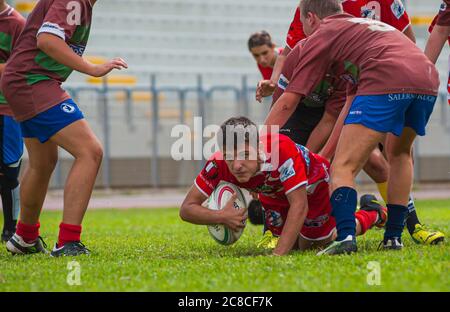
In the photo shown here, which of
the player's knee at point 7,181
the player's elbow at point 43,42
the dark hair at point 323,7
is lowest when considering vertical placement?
the player's knee at point 7,181

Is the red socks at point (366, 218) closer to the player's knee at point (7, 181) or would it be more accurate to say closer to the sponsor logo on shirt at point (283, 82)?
the sponsor logo on shirt at point (283, 82)

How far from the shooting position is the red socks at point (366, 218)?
20.5ft

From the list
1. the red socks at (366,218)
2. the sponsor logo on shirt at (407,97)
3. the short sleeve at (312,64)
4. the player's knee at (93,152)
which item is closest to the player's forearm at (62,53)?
the player's knee at (93,152)

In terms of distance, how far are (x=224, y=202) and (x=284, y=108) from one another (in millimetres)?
762

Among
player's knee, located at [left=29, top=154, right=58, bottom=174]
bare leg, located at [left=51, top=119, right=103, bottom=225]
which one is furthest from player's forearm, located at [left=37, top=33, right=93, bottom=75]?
player's knee, located at [left=29, top=154, right=58, bottom=174]

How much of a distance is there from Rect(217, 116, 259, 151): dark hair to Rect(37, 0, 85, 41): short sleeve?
4.23ft

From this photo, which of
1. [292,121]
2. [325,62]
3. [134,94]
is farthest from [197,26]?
[325,62]

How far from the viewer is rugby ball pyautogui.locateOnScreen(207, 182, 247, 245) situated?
18.5ft

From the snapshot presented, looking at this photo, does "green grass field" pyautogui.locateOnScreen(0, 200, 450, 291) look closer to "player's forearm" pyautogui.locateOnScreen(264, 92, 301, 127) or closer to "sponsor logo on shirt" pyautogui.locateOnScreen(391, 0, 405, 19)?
"player's forearm" pyautogui.locateOnScreen(264, 92, 301, 127)

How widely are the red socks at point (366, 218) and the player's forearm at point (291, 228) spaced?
110cm

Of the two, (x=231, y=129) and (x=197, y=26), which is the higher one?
(x=231, y=129)
